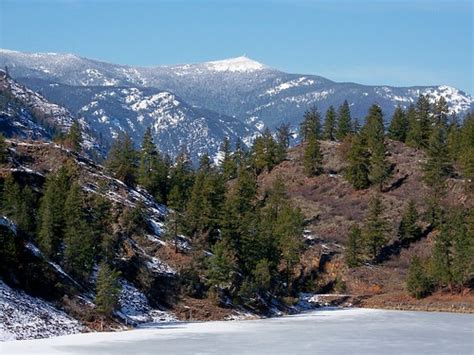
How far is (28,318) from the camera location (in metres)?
44.0

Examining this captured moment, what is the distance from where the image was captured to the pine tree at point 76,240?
5566cm

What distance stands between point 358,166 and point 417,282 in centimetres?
3784

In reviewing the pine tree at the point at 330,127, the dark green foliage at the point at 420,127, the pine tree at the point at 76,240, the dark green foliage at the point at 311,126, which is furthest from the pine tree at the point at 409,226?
the pine tree at the point at 76,240

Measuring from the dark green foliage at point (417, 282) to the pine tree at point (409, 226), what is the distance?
58.1 ft

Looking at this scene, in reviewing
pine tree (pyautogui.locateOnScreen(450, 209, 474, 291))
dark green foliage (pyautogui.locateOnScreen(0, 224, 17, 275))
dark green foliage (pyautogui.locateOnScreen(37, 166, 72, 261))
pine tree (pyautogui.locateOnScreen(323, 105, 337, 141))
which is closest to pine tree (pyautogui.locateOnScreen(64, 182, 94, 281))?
dark green foliage (pyautogui.locateOnScreen(37, 166, 72, 261))

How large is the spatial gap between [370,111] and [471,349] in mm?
99349

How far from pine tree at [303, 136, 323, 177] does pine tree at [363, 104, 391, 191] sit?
8.89 meters

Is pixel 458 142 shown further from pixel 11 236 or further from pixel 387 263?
pixel 11 236

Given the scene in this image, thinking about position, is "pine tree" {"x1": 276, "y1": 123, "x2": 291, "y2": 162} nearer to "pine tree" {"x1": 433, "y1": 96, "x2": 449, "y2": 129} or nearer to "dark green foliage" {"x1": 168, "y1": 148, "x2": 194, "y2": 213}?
"pine tree" {"x1": 433, "y1": 96, "x2": 449, "y2": 129}

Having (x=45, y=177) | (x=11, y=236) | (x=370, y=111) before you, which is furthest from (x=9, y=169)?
(x=370, y=111)

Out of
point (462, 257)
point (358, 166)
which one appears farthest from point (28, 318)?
point (358, 166)

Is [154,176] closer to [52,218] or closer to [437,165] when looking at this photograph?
[52,218]

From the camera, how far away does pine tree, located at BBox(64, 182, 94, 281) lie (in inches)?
2191

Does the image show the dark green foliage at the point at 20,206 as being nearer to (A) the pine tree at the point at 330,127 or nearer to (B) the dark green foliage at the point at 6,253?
(B) the dark green foliage at the point at 6,253
